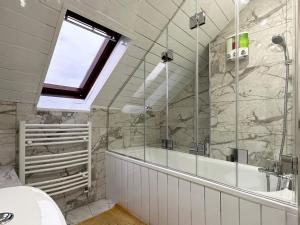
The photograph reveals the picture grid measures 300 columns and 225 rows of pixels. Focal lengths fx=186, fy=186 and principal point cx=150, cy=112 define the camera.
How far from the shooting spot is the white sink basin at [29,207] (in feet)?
2.05

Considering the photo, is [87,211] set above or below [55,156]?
below

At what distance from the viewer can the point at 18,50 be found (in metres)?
1.29

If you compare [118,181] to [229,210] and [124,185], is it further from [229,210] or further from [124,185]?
[229,210]

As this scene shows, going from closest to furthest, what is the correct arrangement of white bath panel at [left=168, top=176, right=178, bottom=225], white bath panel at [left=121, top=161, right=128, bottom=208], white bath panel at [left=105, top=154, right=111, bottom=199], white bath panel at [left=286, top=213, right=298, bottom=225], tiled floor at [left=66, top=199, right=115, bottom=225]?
white bath panel at [left=286, top=213, right=298, bottom=225] → white bath panel at [left=168, top=176, right=178, bottom=225] → tiled floor at [left=66, top=199, right=115, bottom=225] → white bath panel at [left=121, top=161, right=128, bottom=208] → white bath panel at [left=105, top=154, right=111, bottom=199]

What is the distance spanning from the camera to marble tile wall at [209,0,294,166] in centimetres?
157

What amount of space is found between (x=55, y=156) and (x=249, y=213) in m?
1.57

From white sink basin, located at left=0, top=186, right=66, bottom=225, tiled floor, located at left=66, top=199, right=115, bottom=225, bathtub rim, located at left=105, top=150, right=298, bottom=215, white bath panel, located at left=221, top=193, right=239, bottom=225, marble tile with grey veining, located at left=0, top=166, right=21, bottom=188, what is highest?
white sink basin, located at left=0, top=186, right=66, bottom=225

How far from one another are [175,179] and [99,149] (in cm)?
107

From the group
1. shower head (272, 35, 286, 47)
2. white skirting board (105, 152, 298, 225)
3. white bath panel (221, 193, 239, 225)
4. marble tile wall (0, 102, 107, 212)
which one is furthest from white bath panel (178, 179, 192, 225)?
shower head (272, 35, 286, 47)

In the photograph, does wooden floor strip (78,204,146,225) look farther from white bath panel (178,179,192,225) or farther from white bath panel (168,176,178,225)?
white bath panel (178,179,192,225)

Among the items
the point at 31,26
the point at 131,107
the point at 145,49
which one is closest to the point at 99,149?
the point at 131,107

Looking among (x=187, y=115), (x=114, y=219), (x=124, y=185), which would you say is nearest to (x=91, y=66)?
(x=187, y=115)

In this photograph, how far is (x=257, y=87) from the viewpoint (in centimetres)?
180

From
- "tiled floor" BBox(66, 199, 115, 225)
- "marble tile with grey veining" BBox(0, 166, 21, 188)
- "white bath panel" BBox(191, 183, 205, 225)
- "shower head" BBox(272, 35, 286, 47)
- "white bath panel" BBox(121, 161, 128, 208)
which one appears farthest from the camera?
"white bath panel" BBox(121, 161, 128, 208)
